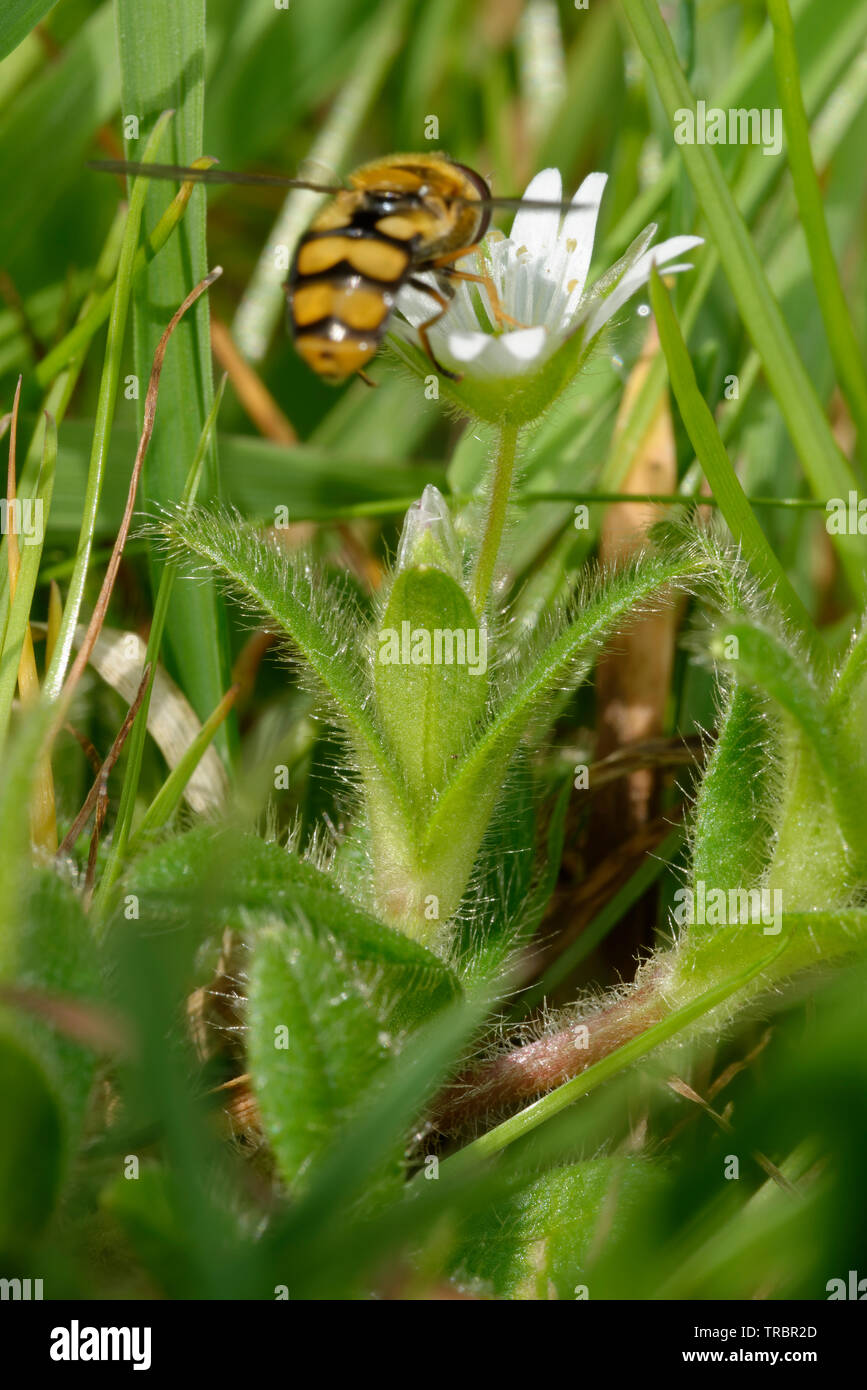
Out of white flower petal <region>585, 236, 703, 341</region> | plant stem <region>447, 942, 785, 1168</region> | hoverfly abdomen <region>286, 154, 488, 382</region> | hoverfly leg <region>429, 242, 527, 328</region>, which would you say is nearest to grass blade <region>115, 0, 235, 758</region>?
hoverfly abdomen <region>286, 154, 488, 382</region>

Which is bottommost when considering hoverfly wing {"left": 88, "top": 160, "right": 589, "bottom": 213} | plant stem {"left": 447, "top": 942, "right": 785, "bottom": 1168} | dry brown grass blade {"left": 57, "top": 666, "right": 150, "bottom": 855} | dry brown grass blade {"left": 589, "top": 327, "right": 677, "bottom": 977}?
plant stem {"left": 447, "top": 942, "right": 785, "bottom": 1168}

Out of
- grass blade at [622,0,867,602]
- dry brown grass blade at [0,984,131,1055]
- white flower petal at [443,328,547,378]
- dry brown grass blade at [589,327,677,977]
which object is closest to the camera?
dry brown grass blade at [0,984,131,1055]

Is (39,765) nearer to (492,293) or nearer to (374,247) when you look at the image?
(374,247)

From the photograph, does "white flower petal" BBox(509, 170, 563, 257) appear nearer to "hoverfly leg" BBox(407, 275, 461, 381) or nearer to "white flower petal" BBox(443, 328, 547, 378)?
"hoverfly leg" BBox(407, 275, 461, 381)

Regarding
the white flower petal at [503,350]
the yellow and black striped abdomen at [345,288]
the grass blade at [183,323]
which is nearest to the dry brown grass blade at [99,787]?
the grass blade at [183,323]

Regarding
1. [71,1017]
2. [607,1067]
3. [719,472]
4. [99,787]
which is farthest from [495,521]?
[71,1017]

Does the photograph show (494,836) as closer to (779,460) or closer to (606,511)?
(606,511)

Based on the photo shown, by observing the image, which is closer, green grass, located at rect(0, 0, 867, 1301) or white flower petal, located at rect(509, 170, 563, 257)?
green grass, located at rect(0, 0, 867, 1301)
